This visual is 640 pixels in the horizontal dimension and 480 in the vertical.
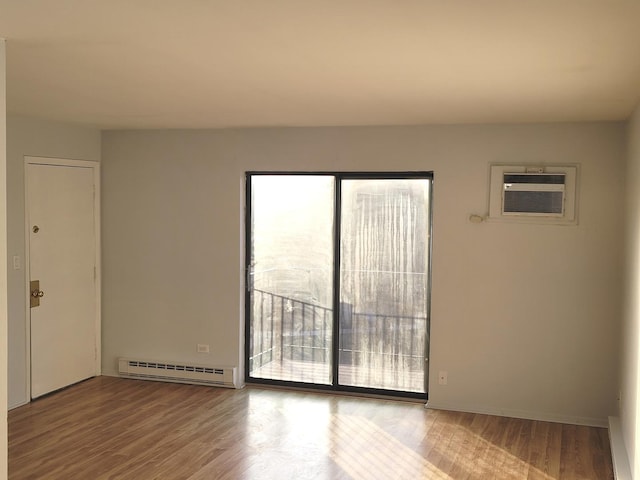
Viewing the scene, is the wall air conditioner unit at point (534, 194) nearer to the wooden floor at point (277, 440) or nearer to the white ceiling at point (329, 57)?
the white ceiling at point (329, 57)

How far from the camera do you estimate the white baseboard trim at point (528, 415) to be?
17.3ft

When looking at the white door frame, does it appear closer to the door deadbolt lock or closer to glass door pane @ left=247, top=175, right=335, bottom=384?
the door deadbolt lock

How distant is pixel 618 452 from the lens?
14.5ft

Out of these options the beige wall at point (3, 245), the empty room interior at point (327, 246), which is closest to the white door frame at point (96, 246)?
the empty room interior at point (327, 246)

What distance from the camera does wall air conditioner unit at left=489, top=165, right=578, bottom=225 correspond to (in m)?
5.25

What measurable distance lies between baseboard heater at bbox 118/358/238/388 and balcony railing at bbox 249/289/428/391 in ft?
0.87

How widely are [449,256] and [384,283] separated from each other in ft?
2.15

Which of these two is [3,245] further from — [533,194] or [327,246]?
[533,194]

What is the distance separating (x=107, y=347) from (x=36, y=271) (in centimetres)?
120

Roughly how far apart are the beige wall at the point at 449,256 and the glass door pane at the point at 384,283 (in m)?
0.21

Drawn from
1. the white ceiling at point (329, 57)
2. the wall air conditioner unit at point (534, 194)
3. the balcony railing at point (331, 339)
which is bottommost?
the balcony railing at point (331, 339)

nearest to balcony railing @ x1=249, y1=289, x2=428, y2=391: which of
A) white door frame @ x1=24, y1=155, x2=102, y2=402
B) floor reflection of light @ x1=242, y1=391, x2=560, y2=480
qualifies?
floor reflection of light @ x1=242, y1=391, x2=560, y2=480

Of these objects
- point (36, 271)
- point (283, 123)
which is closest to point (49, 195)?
point (36, 271)

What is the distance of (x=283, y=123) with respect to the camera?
5664 mm
